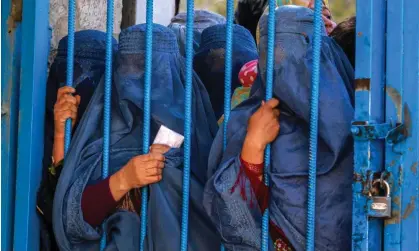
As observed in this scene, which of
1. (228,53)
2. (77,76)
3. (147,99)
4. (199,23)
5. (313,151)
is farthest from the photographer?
(199,23)

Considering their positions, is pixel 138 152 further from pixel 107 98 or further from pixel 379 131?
pixel 379 131

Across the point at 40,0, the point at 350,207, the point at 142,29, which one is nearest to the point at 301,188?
the point at 350,207

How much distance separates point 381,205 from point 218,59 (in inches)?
39.0

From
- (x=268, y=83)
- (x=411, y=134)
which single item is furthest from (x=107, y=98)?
(x=411, y=134)

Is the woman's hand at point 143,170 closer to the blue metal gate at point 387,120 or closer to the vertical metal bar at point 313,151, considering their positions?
the blue metal gate at point 387,120

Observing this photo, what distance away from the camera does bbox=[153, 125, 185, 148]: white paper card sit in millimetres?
2293

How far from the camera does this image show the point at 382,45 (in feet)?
6.34

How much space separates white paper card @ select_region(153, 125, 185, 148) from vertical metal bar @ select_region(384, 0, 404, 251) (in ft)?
2.17

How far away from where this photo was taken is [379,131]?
1.89 meters

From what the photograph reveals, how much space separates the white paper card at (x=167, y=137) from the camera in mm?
2293

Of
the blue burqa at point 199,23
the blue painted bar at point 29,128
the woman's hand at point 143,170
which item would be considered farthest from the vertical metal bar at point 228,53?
the blue burqa at point 199,23

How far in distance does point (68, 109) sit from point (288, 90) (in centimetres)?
75

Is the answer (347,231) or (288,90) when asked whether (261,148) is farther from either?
(347,231)

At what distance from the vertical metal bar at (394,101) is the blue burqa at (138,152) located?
57 cm
